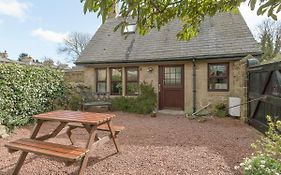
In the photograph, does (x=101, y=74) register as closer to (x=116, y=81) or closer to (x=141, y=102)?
(x=116, y=81)

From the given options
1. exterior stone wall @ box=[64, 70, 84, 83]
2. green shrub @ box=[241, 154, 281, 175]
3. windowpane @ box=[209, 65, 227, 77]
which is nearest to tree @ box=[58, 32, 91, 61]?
exterior stone wall @ box=[64, 70, 84, 83]

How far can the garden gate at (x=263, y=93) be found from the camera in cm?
535

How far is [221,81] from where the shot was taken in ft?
32.6

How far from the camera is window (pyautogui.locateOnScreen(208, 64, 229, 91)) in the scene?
9.79 meters

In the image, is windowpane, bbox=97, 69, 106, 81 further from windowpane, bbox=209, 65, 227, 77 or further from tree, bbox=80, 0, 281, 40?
tree, bbox=80, 0, 281, 40

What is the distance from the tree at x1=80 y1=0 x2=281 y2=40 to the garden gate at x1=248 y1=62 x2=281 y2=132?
11.6 ft

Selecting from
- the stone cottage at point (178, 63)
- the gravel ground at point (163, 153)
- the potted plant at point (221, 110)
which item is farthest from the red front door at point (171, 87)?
the gravel ground at point (163, 153)

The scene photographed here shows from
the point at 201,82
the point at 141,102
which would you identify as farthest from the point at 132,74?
the point at 201,82

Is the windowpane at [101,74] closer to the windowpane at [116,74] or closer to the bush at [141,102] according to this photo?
the windowpane at [116,74]

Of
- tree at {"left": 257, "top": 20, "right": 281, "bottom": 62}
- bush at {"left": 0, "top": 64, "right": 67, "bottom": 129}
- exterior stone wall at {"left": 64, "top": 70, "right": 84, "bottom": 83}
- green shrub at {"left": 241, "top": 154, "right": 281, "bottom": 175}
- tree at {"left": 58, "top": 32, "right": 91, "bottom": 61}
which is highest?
tree at {"left": 58, "top": 32, "right": 91, "bottom": 61}

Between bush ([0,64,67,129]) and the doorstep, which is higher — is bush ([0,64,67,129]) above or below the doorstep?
above

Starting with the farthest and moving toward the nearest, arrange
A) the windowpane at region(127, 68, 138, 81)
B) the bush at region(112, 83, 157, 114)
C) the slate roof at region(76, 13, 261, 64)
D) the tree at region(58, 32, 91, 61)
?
the tree at region(58, 32, 91, 61), the windowpane at region(127, 68, 138, 81), the bush at region(112, 83, 157, 114), the slate roof at region(76, 13, 261, 64)

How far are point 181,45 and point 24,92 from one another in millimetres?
7509

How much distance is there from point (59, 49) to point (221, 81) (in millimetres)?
32209
